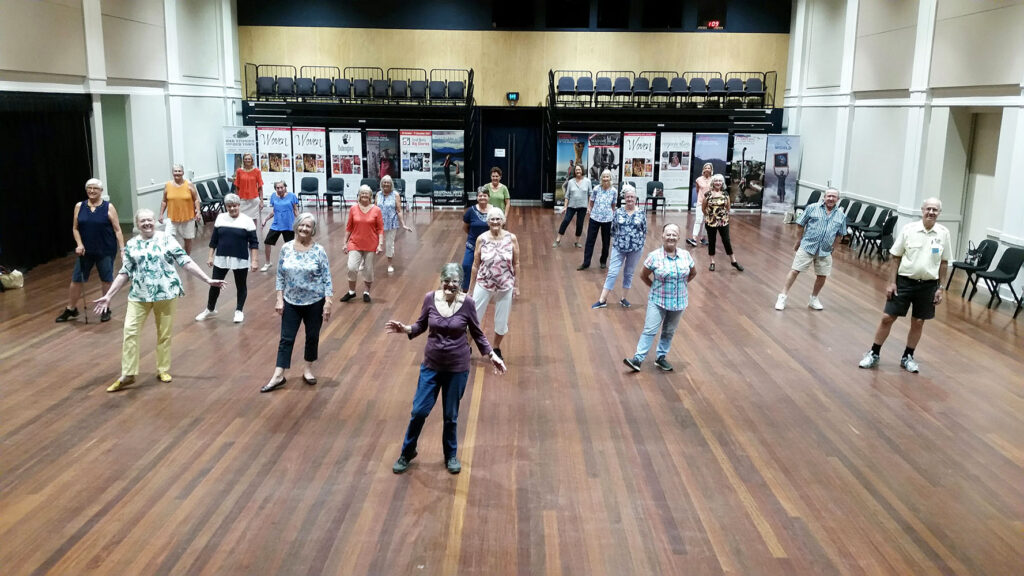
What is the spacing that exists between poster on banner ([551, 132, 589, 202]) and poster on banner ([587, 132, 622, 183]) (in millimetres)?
188

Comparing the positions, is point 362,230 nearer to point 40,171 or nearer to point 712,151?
point 40,171

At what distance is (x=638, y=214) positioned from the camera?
34.7ft

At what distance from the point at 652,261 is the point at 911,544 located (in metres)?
3.57

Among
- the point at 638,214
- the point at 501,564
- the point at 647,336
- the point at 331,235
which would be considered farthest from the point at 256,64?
the point at 501,564

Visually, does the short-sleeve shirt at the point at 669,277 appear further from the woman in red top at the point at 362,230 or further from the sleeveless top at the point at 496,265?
the woman in red top at the point at 362,230

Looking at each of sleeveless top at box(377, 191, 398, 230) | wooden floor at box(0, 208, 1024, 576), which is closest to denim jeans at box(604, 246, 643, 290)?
wooden floor at box(0, 208, 1024, 576)

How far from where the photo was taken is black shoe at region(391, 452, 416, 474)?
592cm

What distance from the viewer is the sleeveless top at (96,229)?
30.8 feet

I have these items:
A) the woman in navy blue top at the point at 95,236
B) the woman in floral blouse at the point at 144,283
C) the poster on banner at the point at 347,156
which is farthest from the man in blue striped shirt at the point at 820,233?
the poster on banner at the point at 347,156

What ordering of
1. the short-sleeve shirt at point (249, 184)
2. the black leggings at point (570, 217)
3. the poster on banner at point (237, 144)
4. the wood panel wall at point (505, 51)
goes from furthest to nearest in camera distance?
the wood panel wall at point (505, 51), the poster on banner at point (237, 144), the black leggings at point (570, 217), the short-sleeve shirt at point (249, 184)

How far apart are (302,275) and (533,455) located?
2629 millimetres

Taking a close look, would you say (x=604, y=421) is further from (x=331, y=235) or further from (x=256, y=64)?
(x=256, y=64)

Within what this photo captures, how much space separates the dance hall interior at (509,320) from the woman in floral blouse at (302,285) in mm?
34

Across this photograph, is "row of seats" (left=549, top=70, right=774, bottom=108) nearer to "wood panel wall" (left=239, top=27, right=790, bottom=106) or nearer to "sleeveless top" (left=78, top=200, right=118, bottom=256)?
"wood panel wall" (left=239, top=27, right=790, bottom=106)
